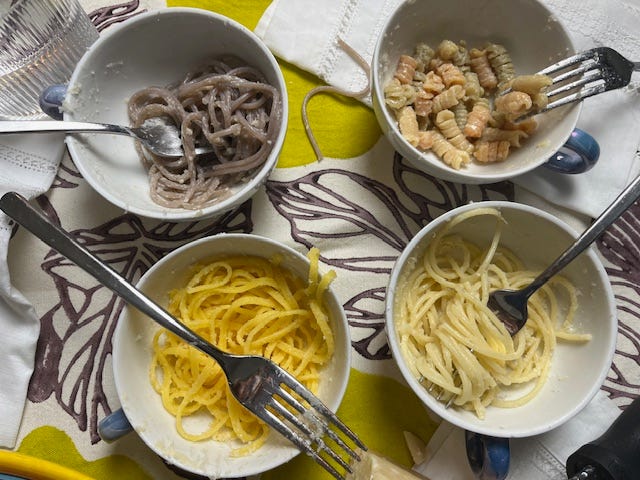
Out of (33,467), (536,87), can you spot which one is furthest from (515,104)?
(33,467)

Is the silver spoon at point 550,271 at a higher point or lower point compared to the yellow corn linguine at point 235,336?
higher

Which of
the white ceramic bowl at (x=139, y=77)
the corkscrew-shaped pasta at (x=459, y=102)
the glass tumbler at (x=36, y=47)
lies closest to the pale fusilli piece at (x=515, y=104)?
the corkscrew-shaped pasta at (x=459, y=102)

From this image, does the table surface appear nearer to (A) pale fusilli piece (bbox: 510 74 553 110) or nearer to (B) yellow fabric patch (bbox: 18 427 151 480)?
(B) yellow fabric patch (bbox: 18 427 151 480)

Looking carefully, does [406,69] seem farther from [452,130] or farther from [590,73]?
[590,73]

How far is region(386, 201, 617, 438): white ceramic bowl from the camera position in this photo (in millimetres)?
892

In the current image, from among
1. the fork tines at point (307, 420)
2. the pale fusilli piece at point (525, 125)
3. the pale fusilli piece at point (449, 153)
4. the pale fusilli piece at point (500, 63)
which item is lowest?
the fork tines at point (307, 420)

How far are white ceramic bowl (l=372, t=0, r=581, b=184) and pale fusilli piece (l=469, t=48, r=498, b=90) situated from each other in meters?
0.04

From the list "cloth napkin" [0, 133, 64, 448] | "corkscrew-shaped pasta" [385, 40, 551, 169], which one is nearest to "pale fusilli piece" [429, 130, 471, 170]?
"corkscrew-shaped pasta" [385, 40, 551, 169]

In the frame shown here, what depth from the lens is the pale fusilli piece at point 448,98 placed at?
1.01 metres

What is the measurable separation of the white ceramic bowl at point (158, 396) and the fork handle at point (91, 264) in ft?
0.13

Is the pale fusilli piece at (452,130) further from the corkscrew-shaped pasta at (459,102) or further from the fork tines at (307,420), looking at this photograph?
the fork tines at (307,420)

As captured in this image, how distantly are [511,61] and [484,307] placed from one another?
42cm

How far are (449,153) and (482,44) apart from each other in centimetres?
22

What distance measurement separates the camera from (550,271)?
3.02 ft
